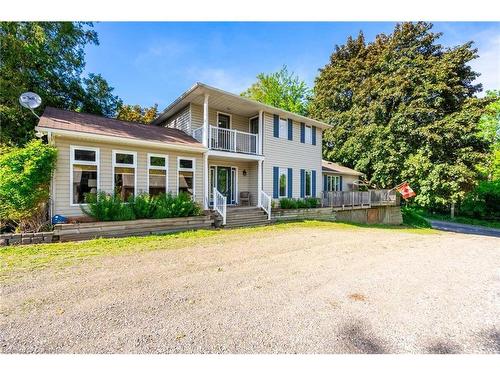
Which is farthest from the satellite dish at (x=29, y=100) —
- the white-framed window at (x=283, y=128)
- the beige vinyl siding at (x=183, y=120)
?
the white-framed window at (x=283, y=128)

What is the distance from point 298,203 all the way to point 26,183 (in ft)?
39.6

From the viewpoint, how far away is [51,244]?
682cm

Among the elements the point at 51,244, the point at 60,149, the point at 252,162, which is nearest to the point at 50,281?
the point at 51,244

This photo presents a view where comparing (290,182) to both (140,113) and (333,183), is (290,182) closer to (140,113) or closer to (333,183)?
(333,183)

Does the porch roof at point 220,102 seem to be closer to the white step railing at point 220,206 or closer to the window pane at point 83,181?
the white step railing at point 220,206

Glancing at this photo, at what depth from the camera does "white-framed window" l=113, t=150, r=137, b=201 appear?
930cm

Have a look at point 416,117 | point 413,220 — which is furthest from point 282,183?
point 413,220

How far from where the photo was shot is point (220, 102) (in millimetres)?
12625

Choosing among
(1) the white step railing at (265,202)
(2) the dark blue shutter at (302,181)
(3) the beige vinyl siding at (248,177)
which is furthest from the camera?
(2) the dark blue shutter at (302,181)

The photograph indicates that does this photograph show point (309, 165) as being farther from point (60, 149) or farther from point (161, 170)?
point (60, 149)

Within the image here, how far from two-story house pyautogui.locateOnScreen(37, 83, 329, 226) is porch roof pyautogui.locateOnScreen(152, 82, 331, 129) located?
48 mm

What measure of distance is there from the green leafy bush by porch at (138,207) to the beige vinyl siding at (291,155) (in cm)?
548

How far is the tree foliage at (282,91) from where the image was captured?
28672mm

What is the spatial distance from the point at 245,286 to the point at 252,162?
10.9 meters
